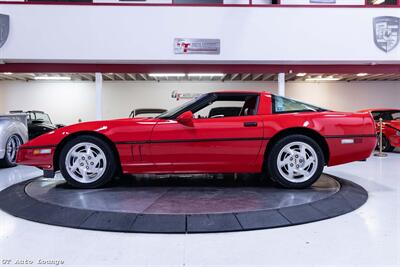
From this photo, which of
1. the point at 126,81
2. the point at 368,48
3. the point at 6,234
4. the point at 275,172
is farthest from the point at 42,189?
the point at 126,81

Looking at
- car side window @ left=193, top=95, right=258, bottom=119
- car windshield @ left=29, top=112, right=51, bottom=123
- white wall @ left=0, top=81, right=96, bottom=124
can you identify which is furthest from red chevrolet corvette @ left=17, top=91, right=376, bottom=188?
white wall @ left=0, top=81, right=96, bottom=124

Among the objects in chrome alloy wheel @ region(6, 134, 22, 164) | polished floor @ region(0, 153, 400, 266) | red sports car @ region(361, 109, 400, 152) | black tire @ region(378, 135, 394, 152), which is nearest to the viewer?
polished floor @ region(0, 153, 400, 266)

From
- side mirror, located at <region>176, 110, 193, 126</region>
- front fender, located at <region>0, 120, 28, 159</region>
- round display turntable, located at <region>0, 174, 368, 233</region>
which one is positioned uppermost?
side mirror, located at <region>176, 110, 193, 126</region>

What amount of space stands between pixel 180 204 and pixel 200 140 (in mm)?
755

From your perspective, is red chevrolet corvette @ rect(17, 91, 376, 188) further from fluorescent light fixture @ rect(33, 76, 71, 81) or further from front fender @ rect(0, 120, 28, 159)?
fluorescent light fixture @ rect(33, 76, 71, 81)

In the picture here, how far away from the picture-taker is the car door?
3334mm

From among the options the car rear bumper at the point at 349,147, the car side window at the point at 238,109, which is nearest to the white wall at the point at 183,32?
the car side window at the point at 238,109

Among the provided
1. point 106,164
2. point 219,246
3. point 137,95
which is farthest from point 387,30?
point 137,95

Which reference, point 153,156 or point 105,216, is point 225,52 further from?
point 105,216

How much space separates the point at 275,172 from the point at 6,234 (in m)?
2.52

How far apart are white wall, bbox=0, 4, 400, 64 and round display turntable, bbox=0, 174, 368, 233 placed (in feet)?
15.2

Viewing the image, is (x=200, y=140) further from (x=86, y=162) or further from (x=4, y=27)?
(x=4, y=27)

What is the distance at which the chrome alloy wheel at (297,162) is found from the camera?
3418 millimetres

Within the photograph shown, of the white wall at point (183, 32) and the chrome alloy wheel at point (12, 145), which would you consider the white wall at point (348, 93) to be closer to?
the white wall at point (183, 32)
